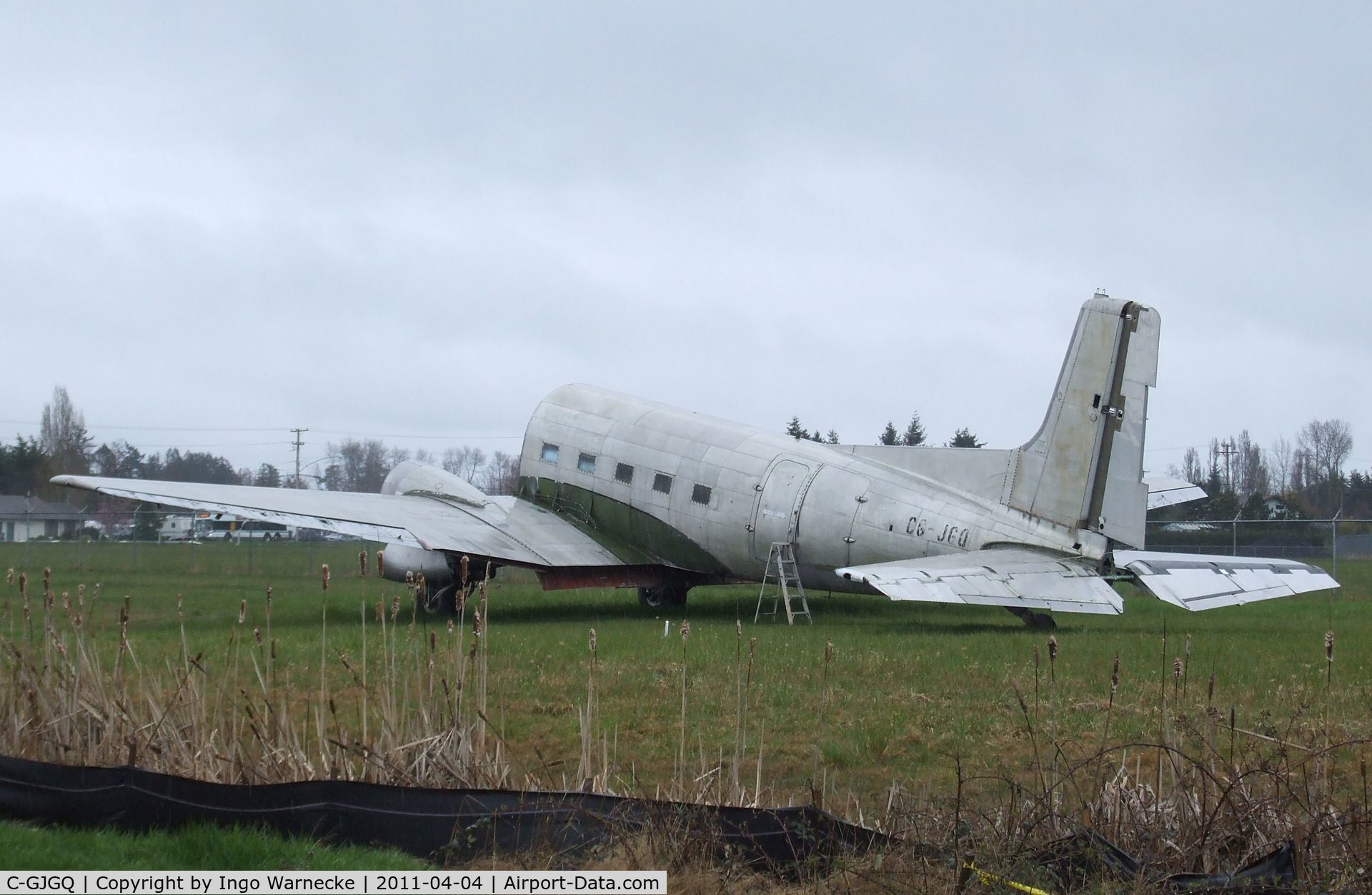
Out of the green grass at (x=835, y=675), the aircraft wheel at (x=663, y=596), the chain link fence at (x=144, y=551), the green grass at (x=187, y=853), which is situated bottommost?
the chain link fence at (x=144, y=551)

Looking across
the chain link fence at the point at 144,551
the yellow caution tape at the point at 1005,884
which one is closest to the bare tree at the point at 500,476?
the chain link fence at the point at 144,551

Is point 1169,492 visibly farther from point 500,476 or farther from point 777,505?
point 500,476

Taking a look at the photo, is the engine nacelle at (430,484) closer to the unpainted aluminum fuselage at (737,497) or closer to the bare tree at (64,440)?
the unpainted aluminum fuselage at (737,497)

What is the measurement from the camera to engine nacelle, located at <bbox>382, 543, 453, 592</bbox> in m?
21.9

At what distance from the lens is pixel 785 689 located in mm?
11438

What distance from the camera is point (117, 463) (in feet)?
161

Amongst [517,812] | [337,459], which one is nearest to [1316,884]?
[517,812]

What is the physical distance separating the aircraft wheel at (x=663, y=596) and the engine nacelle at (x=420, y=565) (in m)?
3.91

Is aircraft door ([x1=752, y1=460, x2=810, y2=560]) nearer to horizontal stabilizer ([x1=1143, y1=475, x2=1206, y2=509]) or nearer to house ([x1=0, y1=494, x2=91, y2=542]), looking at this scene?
horizontal stabilizer ([x1=1143, y1=475, x2=1206, y2=509])

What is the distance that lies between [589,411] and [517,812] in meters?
18.0

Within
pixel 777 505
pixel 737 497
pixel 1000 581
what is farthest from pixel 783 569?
pixel 1000 581

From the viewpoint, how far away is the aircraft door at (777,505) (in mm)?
19953

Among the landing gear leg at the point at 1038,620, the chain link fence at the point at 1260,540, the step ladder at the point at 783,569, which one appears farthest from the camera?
the chain link fence at the point at 1260,540

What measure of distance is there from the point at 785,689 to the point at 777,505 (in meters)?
8.79
